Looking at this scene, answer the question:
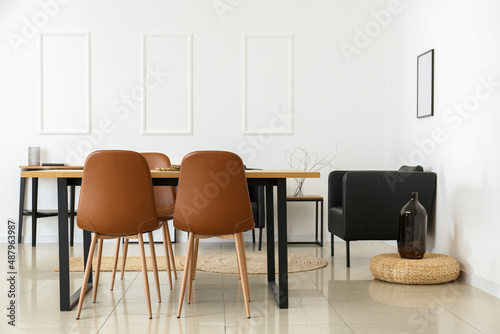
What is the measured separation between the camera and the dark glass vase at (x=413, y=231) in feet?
13.6

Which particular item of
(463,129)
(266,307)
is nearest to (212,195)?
(266,307)

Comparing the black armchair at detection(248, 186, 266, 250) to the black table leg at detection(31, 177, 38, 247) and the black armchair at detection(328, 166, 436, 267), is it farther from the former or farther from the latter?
the black table leg at detection(31, 177, 38, 247)

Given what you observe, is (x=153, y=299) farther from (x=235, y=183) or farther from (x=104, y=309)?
(x=235, y=183)

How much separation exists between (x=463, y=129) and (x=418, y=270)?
1.11 meters

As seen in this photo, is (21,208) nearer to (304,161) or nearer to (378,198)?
(304,161)

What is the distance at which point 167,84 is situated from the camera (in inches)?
246

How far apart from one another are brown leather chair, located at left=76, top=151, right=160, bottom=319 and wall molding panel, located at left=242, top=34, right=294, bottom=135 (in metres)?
3.18

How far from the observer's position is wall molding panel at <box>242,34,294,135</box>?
248 inches

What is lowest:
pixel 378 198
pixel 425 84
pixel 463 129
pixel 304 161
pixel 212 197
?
Answer: pixel 378 198

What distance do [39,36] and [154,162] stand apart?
2821mm

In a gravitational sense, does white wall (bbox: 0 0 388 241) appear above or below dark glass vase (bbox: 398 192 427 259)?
above

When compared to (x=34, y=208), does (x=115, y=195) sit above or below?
above

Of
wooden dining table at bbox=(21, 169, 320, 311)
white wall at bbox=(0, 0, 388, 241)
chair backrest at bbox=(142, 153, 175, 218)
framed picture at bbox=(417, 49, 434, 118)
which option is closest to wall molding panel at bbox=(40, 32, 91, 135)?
white wall at bbox=(0, 0, 388, 241)

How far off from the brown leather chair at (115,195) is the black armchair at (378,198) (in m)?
1.96
